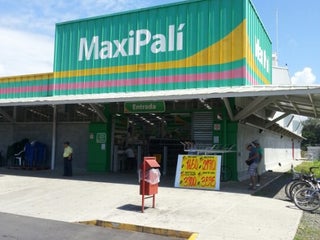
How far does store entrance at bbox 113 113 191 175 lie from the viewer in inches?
786

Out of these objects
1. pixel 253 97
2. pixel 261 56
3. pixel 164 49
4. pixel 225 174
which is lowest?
pixel 225 174

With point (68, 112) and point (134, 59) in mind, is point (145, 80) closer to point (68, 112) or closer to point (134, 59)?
Answer: point (134, 59)

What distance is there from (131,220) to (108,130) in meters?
10.9

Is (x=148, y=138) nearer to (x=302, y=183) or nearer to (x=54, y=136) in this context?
(x=54, y=136)

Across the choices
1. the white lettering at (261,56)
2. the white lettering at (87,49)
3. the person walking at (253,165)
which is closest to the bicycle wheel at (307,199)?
the person walking at (253,165)

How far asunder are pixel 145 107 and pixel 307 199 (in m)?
8.37

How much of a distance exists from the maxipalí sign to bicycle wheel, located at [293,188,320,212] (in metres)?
6.10

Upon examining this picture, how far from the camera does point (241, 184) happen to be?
1523 centimetres

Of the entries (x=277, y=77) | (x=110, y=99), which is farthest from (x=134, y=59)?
(x=277, y=77)

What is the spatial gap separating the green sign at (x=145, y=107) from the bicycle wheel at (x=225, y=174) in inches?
132

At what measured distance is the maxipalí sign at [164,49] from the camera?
52.9 feet

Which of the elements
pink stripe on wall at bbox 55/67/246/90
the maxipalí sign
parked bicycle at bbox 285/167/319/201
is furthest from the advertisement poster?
pink stripe on wall at bbox 55/67/246/90

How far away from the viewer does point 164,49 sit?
17.3 metres

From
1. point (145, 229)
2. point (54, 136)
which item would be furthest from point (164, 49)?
point (145, 229)
